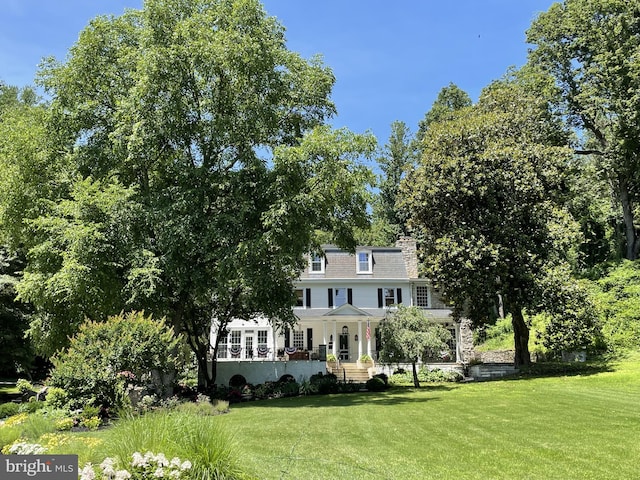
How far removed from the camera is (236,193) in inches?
702

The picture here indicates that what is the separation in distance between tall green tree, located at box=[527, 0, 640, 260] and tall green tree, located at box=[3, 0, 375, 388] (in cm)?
1821

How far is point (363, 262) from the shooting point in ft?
113

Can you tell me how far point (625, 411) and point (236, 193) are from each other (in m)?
12.8

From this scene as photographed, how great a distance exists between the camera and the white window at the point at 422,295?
3406 cm

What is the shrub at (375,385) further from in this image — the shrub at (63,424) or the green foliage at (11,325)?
the green foliage at (11,325)

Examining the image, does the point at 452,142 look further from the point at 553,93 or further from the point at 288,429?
the point at 288,429

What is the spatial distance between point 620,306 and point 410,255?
1309 centimetres

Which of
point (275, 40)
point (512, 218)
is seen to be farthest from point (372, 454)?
point (512, 218)

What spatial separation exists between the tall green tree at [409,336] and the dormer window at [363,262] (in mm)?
10669

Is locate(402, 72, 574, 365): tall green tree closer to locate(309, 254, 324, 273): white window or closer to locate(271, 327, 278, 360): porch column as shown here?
locate(309, 254, 324, 273): white window

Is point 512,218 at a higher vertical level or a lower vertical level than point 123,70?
lower

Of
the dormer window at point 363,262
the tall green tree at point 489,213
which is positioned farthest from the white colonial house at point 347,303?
the tall green tree at point 489,213

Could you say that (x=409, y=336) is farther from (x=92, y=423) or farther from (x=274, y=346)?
(x=92, y=423)

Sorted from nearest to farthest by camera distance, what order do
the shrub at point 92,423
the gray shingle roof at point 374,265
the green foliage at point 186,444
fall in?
the green foliage at point 186,444 < the shrub at point 92,423 < the gray shingle roof at point 374,265
